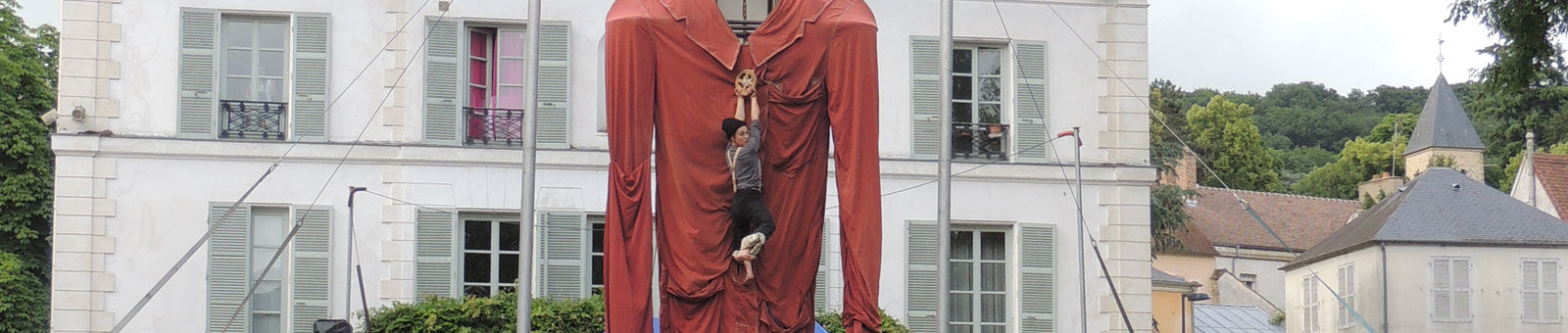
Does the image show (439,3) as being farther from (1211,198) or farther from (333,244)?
(1211,198)

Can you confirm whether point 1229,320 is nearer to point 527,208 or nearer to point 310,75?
point 310,75

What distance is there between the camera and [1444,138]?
9444 cm

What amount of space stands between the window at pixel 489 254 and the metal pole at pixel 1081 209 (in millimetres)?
6249

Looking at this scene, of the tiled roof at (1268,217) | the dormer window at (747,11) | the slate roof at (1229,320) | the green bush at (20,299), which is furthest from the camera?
the tiled roof at (1268,217)

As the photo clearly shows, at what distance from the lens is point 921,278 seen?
25.2 m

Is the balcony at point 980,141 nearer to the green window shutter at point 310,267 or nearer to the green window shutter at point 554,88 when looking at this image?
the green window shutter at point 554,88

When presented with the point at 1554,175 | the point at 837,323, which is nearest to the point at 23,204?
the point at 837,323

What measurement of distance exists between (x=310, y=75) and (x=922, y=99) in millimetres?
6847

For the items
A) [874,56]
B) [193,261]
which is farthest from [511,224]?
[874,56]

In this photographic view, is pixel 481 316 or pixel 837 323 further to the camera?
pixel 837 323

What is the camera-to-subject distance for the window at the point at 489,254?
24.4 metres

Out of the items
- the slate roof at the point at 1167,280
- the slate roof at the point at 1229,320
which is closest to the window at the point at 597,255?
the slate roof at the point at 1167,280

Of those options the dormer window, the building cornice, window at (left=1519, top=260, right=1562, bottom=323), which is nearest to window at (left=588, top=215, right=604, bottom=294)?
the building cornice

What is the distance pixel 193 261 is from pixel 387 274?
2054 millimetres
